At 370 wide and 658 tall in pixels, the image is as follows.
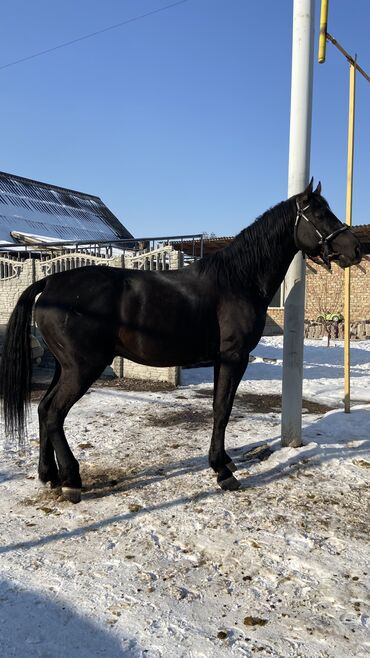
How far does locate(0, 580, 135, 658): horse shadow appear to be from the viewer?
5.94ft

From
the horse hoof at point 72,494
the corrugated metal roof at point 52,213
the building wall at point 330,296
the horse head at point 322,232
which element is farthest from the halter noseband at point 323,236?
the corrugated metal roof at point 52,213

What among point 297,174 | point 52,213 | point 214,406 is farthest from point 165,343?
point 52,213

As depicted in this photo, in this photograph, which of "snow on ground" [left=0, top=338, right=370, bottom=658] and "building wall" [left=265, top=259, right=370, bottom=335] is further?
"building wall" [left=265, top=259, right=370, bottom=335]

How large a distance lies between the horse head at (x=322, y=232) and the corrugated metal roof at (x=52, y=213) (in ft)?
60.3

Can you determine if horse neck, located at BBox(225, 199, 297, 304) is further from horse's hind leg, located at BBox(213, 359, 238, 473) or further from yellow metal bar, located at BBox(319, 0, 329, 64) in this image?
yellow metal bar, located at BBox(319, 0, 329, 64)

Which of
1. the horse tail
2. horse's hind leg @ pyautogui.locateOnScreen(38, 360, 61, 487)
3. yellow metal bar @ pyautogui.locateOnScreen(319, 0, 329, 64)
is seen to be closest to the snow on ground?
horse's hind leg @ pyautogui.locateOnScreen(38, 360, 61, 487)

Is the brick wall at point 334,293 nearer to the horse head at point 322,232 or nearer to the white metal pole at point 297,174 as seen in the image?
the white metal pole at point 297,174

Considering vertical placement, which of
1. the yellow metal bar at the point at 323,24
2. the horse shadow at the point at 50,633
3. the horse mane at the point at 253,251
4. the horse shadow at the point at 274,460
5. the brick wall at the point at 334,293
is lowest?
the horse shadow at the point at 50,633

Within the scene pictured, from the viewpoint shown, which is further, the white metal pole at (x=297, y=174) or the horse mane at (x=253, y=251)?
the white metal pole at (x=297, y=174)

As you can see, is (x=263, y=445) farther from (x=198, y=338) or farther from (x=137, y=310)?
(x=137, y=310)

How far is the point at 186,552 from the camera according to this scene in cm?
259

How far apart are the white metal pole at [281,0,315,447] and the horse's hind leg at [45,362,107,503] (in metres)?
2.06

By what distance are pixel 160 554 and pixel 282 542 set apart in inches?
29.0

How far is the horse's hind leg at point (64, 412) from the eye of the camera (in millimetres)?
3215
